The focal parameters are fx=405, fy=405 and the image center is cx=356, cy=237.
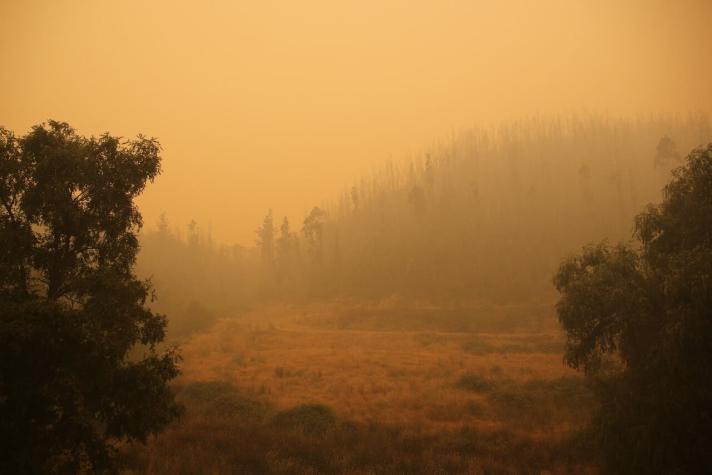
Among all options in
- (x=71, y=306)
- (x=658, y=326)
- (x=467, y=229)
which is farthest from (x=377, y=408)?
(x=467, y=229)

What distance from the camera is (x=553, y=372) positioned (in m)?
31.7

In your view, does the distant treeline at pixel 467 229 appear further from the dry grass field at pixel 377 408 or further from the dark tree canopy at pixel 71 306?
the dark tree canopy at pixel 71 306

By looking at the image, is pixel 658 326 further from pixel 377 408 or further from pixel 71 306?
pixel 71 306

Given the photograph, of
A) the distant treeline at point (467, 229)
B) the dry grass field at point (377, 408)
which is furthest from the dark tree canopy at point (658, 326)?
the distant treeline at point (467, 229)

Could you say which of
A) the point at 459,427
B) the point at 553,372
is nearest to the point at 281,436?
the point at 459,427

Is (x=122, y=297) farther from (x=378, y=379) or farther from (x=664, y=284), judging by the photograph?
(x=378, y=379)

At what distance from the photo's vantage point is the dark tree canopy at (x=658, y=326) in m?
12.1

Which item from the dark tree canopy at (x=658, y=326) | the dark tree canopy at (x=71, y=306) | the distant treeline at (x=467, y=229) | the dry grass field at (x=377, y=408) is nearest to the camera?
the dark tree canopy at (x=71, y=306)

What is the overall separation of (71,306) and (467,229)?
97708 mm

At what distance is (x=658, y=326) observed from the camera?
1399 centimetres

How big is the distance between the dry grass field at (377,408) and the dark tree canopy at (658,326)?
3190 millimetres

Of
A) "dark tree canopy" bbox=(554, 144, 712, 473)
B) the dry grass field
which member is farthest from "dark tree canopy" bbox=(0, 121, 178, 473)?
"dark tree canopy" bbox=(554, 144, 712, 473)

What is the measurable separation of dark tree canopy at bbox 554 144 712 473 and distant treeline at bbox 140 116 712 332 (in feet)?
189

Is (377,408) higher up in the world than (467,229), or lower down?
lower down
